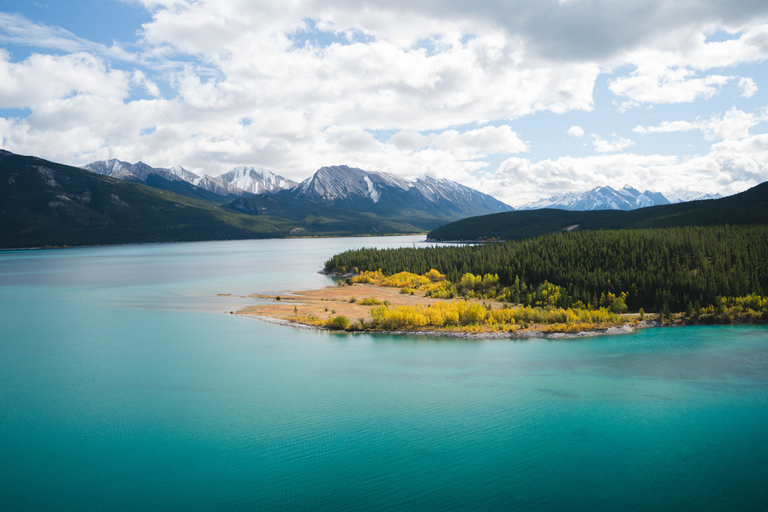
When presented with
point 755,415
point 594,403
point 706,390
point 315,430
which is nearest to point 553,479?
point 594,403

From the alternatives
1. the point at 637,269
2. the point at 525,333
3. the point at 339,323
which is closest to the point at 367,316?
the point at 339,323

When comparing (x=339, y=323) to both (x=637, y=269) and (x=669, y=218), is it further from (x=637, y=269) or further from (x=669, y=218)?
(x=669, y=218)

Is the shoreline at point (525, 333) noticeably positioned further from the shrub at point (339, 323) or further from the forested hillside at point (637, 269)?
the forested hillside at point (637, 269)

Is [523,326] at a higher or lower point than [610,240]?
lower

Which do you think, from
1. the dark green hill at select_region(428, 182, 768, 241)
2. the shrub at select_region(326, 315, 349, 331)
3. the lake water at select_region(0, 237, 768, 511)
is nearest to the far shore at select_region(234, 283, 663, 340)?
the shrub at select_region(326, 315, 349, 331)

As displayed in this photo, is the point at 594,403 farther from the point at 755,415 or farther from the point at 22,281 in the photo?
the point at 22,281

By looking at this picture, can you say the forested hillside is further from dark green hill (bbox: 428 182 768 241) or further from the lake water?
dark green hill (bbox: 428 182 768 241)
